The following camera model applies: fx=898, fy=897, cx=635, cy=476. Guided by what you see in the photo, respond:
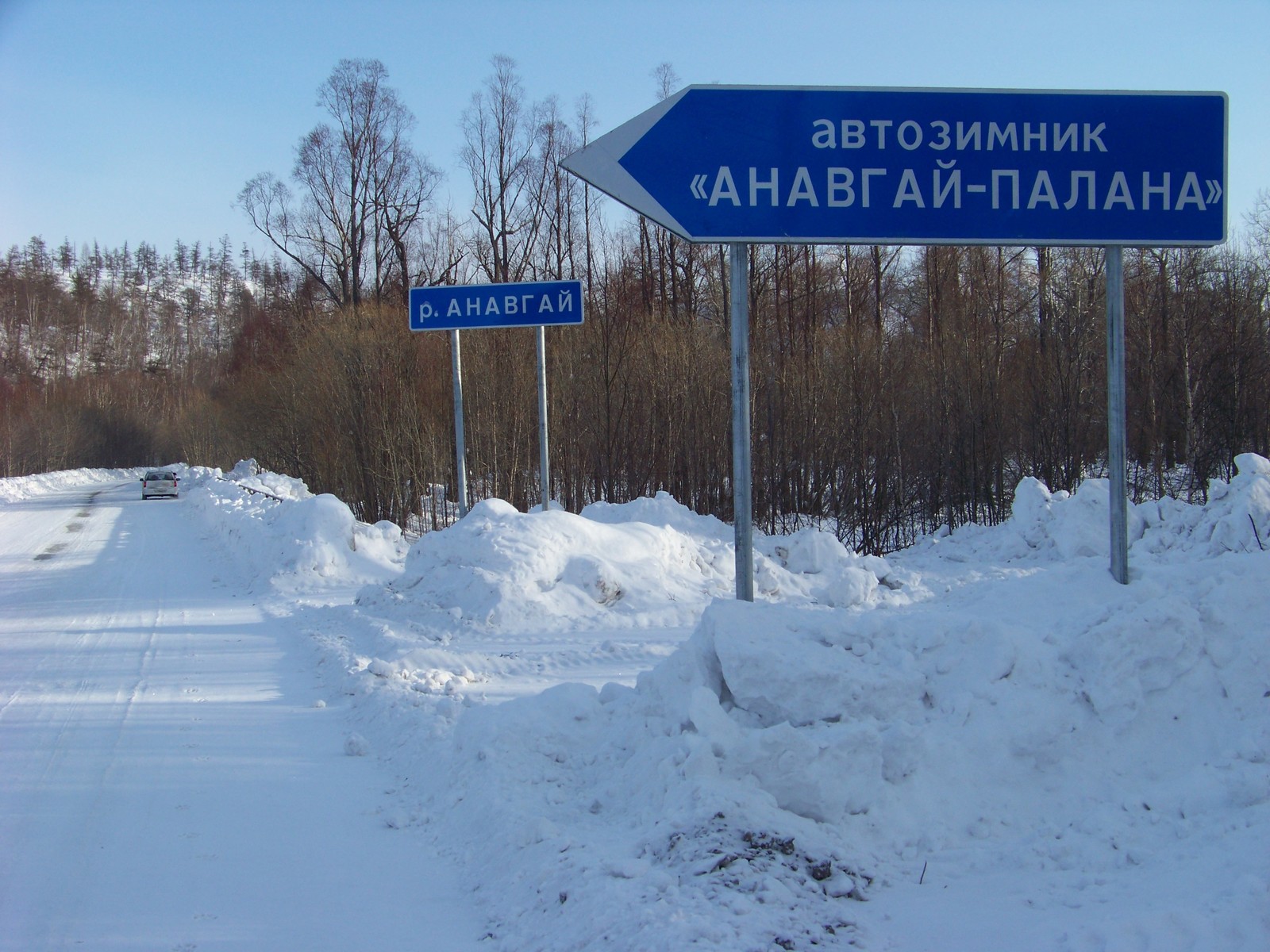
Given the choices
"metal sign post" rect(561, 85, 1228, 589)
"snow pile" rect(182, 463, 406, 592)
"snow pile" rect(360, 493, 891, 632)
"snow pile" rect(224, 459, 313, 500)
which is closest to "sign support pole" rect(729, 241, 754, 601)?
"metal sign post" rect(561, 85, 1228, 589)

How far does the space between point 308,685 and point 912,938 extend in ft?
18.4

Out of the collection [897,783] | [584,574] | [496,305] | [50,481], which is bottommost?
[897,783]

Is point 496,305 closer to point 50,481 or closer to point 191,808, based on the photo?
point 191,808

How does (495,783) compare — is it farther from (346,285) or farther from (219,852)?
(346,285)

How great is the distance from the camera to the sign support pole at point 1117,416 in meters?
5.33

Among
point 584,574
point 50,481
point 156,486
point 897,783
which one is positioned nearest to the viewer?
point 897,783

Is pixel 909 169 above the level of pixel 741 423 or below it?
above

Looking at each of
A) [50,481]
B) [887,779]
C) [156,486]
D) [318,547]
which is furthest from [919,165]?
[50,481]

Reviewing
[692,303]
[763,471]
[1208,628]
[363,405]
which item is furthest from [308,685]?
[692,303]

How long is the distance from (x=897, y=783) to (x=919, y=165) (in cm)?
329

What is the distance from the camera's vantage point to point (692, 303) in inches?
1176

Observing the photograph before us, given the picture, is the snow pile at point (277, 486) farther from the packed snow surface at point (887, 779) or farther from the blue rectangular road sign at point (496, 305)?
the packed snow surface at point (887, 779)

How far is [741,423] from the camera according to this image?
4.93m

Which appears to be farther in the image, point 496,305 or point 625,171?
point 496,305
